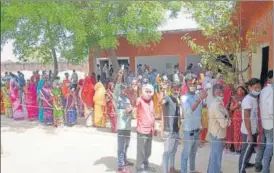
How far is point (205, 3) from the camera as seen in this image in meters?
1.76

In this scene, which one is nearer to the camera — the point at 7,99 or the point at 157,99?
the point at 7,99

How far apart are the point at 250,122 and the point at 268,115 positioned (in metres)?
0.12

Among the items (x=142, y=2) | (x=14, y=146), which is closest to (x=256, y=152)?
(x=142, y=2)

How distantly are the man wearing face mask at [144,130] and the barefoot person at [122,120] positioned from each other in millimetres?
54

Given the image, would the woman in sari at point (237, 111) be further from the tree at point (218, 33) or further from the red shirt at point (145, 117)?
the red shirt at point (145, 117)

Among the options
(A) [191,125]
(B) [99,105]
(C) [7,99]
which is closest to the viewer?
(C) [7,99]

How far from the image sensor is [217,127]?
6.42ft

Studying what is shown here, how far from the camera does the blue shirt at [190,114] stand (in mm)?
1921

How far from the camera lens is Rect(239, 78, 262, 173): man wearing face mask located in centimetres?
197

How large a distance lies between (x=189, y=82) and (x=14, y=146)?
0.98 m

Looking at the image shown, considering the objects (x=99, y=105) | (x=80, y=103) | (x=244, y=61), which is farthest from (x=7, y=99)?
(x=244, y=61)

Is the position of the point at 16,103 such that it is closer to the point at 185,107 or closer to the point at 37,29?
the point at 37,29

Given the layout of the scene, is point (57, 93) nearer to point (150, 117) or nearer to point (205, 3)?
point (150, 117)

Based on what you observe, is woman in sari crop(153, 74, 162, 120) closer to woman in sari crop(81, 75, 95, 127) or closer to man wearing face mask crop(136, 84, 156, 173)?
man wearing face mask crop(136, 84, 156, 173)
